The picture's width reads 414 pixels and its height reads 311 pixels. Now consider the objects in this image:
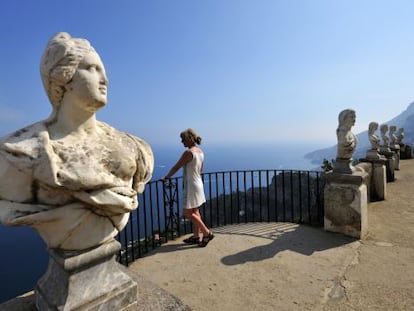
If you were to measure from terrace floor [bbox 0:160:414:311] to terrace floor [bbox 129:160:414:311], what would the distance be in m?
0.01

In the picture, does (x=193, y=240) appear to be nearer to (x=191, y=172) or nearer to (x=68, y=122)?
(x=191, y=172)

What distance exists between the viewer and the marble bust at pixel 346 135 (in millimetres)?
5227

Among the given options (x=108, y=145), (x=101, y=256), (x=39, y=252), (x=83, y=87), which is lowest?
(x=39, y=252)

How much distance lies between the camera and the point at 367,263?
4.10m

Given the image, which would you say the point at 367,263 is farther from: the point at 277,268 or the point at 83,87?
the point at 83,87

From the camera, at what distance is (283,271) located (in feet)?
12.8

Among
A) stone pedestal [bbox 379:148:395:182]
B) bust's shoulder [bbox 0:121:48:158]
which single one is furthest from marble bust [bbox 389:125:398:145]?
bust's shoulder [bbox 0:121:48:158]

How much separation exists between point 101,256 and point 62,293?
0.31 m

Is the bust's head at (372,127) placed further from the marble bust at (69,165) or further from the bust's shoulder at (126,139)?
the marble bust at (69,165)

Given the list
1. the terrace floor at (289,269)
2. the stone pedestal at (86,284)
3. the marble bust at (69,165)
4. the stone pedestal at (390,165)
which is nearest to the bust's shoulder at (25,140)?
the marble bust at (69,165)

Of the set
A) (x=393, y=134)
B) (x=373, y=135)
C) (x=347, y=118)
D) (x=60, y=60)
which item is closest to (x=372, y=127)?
(x=373, y=135)

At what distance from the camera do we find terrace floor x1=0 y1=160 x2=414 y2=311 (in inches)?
125

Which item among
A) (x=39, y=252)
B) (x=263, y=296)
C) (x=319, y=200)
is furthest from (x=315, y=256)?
(x=39, y=252)

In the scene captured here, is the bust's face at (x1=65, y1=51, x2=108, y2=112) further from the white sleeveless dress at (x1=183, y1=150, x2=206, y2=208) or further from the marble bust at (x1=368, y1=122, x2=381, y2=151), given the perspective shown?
the marble bust at (x1=368, y1=122, x2=381, y2=151)
